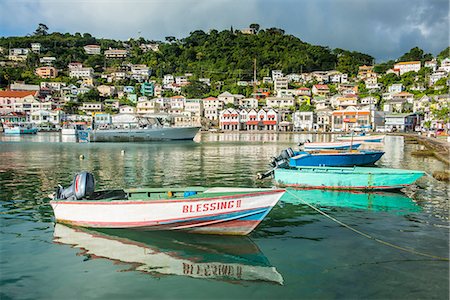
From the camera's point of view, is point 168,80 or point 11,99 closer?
point 11,99

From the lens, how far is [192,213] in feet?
32.8

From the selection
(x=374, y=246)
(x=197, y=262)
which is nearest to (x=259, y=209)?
(x=197, y=262)

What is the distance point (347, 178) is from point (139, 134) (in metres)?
51.2

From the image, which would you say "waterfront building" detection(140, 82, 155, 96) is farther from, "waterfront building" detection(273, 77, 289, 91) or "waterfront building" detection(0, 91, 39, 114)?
"waterfront building" detection(273, 77, 289, 91)

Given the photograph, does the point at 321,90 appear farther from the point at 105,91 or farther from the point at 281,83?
the point at 105,91

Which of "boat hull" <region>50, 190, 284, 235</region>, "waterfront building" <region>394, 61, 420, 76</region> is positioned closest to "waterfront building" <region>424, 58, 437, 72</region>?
"waterfront building" <region>394, 61, 420, 76</region>

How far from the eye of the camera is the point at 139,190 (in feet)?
39.0

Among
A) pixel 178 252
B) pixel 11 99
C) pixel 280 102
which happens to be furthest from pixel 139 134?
pixel 11 99

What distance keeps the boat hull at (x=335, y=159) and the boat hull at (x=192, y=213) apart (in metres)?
11.6

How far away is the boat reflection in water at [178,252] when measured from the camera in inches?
323

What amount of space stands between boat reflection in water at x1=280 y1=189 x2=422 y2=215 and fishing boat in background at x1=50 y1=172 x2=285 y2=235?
3997 mm

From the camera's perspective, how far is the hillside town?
104 m

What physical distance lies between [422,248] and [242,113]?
105 m

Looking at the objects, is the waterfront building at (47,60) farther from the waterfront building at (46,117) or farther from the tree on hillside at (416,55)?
the tree on hillside at (416,55)
